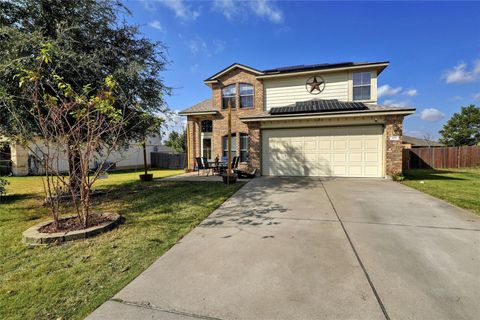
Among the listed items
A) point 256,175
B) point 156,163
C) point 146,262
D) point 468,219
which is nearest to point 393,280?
point 146,262

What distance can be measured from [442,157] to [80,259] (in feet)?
75.3

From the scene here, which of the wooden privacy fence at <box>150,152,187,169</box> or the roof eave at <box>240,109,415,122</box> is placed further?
the wooden privacy fence at <box>150,152,187,169</box>

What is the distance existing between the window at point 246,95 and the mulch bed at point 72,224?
1084 cm

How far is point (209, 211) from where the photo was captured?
17.9 ft

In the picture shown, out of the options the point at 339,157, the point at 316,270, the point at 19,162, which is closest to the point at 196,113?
the point at 339,157

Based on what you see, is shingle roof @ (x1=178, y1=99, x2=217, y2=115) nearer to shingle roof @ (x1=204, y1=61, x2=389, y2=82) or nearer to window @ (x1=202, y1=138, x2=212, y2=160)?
shingle roof @ (x1=204, y1=61, x2=389, y2=82)

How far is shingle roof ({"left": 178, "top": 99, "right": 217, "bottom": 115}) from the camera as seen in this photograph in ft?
47.6

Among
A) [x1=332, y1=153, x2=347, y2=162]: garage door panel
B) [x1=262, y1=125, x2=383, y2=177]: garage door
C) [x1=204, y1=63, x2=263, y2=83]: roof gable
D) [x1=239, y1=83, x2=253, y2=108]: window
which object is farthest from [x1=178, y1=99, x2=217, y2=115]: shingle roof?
[x1=332, y1=153, x2=347, y2=162]: garage door panel

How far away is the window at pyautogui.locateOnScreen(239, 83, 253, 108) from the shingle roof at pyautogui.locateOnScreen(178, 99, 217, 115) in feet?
6.28

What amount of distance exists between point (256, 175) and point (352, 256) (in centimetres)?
808

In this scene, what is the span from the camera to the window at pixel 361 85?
1191cm

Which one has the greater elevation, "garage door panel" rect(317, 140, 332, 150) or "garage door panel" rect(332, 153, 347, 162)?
"garage door panel" rect(317, 140, 332, 150)

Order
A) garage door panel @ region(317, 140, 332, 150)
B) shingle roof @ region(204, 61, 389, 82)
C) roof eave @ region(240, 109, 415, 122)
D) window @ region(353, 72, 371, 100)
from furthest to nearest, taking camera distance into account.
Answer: window @ region(353, 72, 371, 100), shingle roof @ region(204, 61, 389, 82), garage door panel @ region(317, 140, 332, 150), roof eave @ region(240, 109, 415, 122)

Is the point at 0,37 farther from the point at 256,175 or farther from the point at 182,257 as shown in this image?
the point at 256,175
